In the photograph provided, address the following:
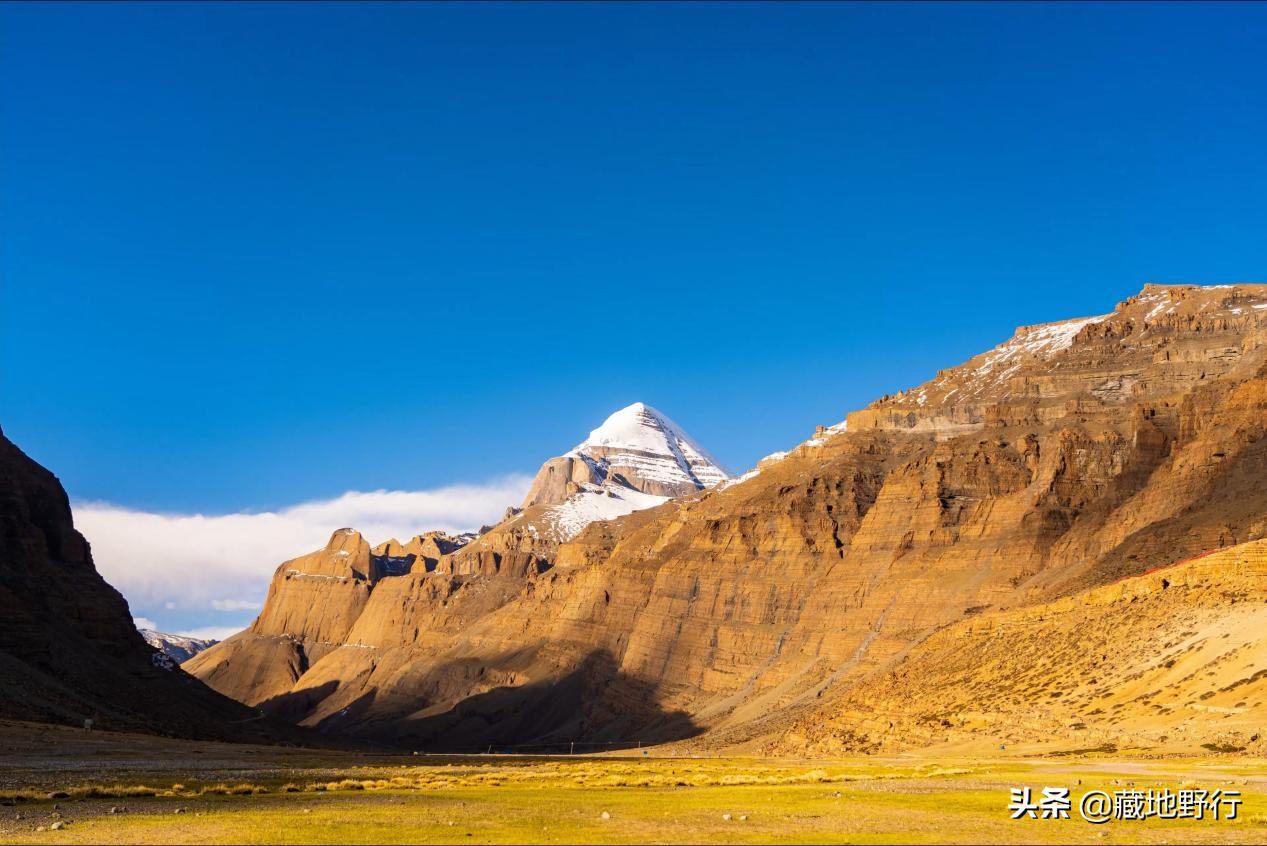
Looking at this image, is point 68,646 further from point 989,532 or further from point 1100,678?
point 989,532

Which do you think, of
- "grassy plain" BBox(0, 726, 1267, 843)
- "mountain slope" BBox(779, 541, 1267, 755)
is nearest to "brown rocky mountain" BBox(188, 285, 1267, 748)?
"mountain slope" BBox(779, 541, 1267, 755)

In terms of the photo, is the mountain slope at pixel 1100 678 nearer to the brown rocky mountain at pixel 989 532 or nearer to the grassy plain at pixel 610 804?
the brown rocky mountain at pixel 989 532

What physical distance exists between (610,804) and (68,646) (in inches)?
5040

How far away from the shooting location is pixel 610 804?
3800 centimetres

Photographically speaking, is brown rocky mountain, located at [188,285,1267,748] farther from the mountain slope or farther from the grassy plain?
the grassy plain

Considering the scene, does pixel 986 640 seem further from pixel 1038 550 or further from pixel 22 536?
pixel 22 536

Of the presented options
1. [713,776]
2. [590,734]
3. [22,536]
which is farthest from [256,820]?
[590,734]

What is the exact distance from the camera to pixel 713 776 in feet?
185

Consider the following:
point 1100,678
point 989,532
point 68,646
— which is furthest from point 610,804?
point 989,532

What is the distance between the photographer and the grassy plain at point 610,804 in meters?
28.3

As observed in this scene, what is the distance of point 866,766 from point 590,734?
437 feet

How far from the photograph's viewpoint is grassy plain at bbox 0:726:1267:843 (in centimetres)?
2827

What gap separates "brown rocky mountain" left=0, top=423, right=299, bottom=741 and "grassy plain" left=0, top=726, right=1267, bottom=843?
66985mm

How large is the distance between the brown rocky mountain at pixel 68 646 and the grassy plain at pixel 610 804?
66985mm
